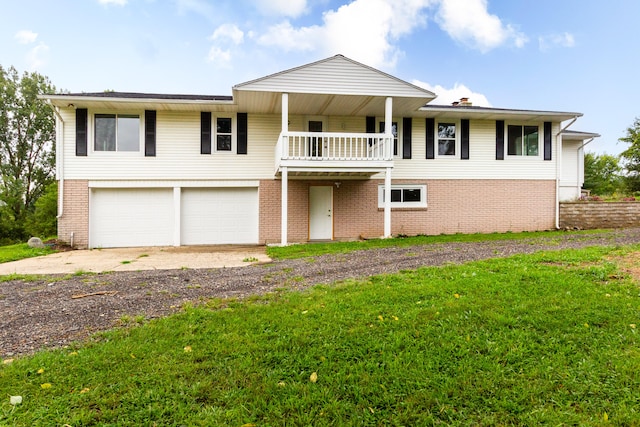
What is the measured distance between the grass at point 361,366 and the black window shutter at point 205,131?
28.5 ft

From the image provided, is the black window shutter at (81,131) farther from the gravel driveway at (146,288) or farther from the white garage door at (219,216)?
the gravel driveway at (146,288)

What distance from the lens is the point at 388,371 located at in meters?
2.58

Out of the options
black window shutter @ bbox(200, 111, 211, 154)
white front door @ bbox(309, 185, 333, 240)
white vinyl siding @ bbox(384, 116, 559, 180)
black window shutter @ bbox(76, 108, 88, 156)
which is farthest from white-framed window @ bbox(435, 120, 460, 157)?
black window shutter @ bbox(76, 108, 88, 156)

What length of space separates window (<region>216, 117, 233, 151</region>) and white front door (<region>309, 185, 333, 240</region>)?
331 cm

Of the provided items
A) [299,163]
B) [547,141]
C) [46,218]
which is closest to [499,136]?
[547,141]

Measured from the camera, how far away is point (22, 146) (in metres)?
26.8

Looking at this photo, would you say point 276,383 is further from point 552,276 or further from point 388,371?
point 552,276

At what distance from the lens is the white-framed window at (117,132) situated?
11445 millimetres

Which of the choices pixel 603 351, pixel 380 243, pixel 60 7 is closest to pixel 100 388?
pixel 603 351

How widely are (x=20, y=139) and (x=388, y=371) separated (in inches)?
1362

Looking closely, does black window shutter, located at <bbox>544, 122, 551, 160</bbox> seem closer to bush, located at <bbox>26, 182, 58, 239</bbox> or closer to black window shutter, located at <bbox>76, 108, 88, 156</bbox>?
black window shutter, located at <bbox>76, 108, 88, 156</bbox>

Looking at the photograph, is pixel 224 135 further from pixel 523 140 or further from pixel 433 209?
pixel 523 140

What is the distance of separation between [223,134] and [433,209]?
26.6ft

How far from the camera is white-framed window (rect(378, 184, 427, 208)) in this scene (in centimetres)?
1269
